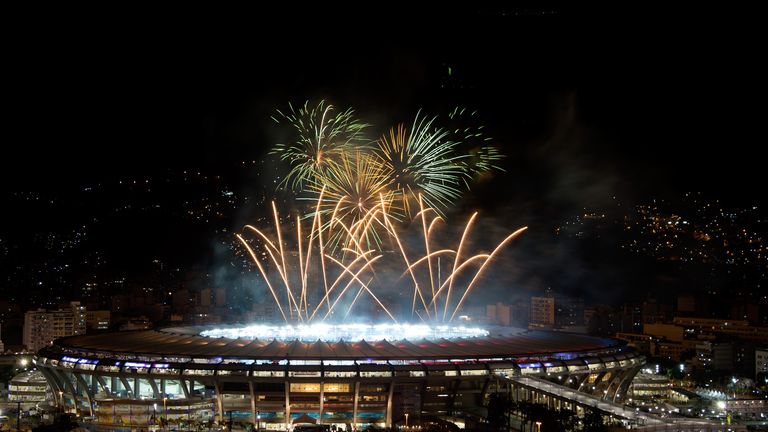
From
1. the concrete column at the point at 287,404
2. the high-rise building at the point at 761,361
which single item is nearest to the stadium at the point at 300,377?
the concrete column at the point at 287,404

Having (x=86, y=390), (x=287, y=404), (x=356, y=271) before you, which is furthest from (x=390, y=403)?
(x=356, y=271)

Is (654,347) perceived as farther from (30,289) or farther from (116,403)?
(30,289)

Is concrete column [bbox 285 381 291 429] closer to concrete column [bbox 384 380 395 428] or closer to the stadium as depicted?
the stadium

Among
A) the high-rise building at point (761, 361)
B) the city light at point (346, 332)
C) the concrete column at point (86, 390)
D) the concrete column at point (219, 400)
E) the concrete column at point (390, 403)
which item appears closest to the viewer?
the concrete column at point (390, 403)

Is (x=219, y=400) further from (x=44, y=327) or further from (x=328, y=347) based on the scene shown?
(x=44, y=327)

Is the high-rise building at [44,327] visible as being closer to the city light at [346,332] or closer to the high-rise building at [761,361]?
the city light at [346,332]

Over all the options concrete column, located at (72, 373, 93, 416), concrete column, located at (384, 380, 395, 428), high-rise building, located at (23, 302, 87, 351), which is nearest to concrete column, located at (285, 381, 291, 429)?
concrete column, located at (384, 380, 395, 428)

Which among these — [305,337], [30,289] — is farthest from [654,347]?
[30,289]

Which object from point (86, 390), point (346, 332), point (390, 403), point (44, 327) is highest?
point (346, 332)

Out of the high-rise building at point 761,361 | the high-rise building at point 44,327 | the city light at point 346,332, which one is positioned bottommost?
the high-rise building at point 761,361
